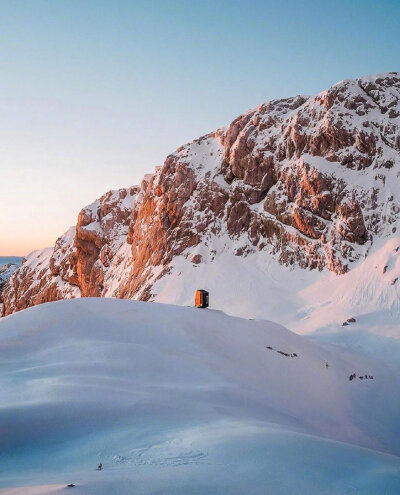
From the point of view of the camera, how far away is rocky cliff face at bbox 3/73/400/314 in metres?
43.9

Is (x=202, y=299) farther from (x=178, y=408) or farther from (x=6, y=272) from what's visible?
(x=6, y=272)

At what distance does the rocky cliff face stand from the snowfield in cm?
2361

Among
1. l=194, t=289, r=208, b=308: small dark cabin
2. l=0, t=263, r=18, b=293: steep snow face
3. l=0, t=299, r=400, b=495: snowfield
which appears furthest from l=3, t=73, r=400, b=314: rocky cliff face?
l=0, t=263, r=18, b=293: steep snow face

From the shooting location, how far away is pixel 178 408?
8586 mm

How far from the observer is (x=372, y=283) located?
37344 mm

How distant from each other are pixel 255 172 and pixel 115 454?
160 ft

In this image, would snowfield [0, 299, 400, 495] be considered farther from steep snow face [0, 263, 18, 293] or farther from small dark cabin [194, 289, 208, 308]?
steep snow face [0, 263, 18, 293]

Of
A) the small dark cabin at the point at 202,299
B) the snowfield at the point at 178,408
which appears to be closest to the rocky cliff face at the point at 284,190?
the small dark cabin at the point at 202,299

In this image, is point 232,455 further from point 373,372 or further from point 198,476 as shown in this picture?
point 373,372

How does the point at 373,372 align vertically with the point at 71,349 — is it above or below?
below

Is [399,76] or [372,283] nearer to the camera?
[372,283]

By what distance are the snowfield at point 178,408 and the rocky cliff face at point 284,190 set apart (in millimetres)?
23608

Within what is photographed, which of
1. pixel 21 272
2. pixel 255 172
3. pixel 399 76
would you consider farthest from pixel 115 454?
pixel 21 272

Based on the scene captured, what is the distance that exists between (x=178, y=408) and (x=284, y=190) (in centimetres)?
4298
